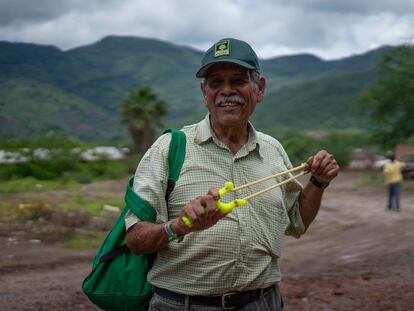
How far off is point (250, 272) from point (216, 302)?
0.17 m

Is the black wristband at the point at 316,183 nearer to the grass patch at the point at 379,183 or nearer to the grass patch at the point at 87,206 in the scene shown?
the grass patch at the point at 87,206

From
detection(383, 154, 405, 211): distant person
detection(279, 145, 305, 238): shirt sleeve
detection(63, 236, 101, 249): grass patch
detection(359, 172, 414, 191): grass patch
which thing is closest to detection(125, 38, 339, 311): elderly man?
detection(279, 145, 305, 238): shirt sleeve

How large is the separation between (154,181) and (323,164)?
0.71 meters

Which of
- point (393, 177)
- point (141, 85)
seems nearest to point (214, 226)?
point (393, 177)

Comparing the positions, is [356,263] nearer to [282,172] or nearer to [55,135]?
[282,172]

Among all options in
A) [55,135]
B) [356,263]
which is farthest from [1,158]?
[356,263]

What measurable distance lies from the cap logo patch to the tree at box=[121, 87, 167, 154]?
4243 centimetres

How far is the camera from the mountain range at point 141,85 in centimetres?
2298

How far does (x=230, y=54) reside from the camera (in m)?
2.34

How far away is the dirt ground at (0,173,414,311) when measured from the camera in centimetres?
622

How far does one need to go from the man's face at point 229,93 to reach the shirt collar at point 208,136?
51mm

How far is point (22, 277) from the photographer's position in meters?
7.80

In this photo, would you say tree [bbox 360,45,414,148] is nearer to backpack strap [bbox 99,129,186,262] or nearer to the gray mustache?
the gray mustache

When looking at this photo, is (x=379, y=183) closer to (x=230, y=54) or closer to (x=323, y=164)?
(x=323, y=164)
